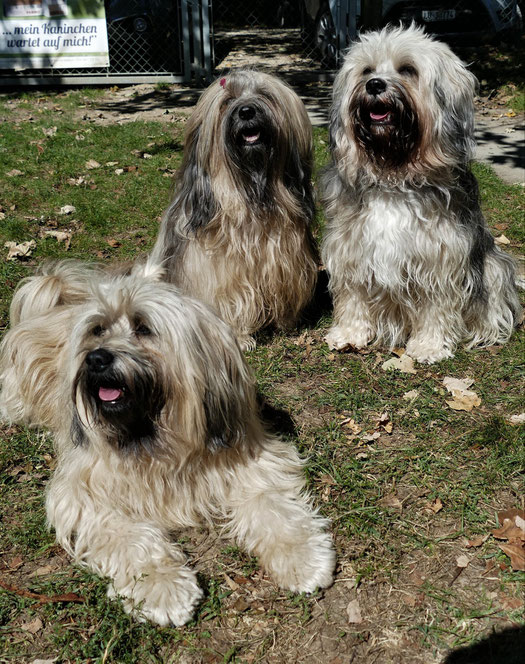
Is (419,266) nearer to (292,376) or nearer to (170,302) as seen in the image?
(292,376)

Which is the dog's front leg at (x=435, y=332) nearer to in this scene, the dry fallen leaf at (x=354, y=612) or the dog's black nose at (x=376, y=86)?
the dog's black nose at (x=376, y=86)

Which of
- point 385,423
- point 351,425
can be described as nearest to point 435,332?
point 385,423

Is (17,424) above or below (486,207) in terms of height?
below

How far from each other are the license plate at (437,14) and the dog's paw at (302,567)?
10.2m

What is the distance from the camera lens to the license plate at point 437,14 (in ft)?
35.2

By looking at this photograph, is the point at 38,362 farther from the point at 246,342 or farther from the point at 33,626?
the point at 246,342

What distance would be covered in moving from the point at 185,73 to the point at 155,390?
9564 millimetres

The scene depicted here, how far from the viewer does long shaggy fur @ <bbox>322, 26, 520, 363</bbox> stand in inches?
141

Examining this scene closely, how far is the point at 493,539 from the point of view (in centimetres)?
295

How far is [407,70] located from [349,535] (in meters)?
2.44

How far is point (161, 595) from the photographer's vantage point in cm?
262

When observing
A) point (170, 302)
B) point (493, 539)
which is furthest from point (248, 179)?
point (493, 539)

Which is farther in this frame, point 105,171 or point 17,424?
point 105,171

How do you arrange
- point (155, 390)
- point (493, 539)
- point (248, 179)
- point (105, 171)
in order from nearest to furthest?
1. point (155, 390)
2. point (493, 539)
3. point (248, 179)
4. point (105, 171)
